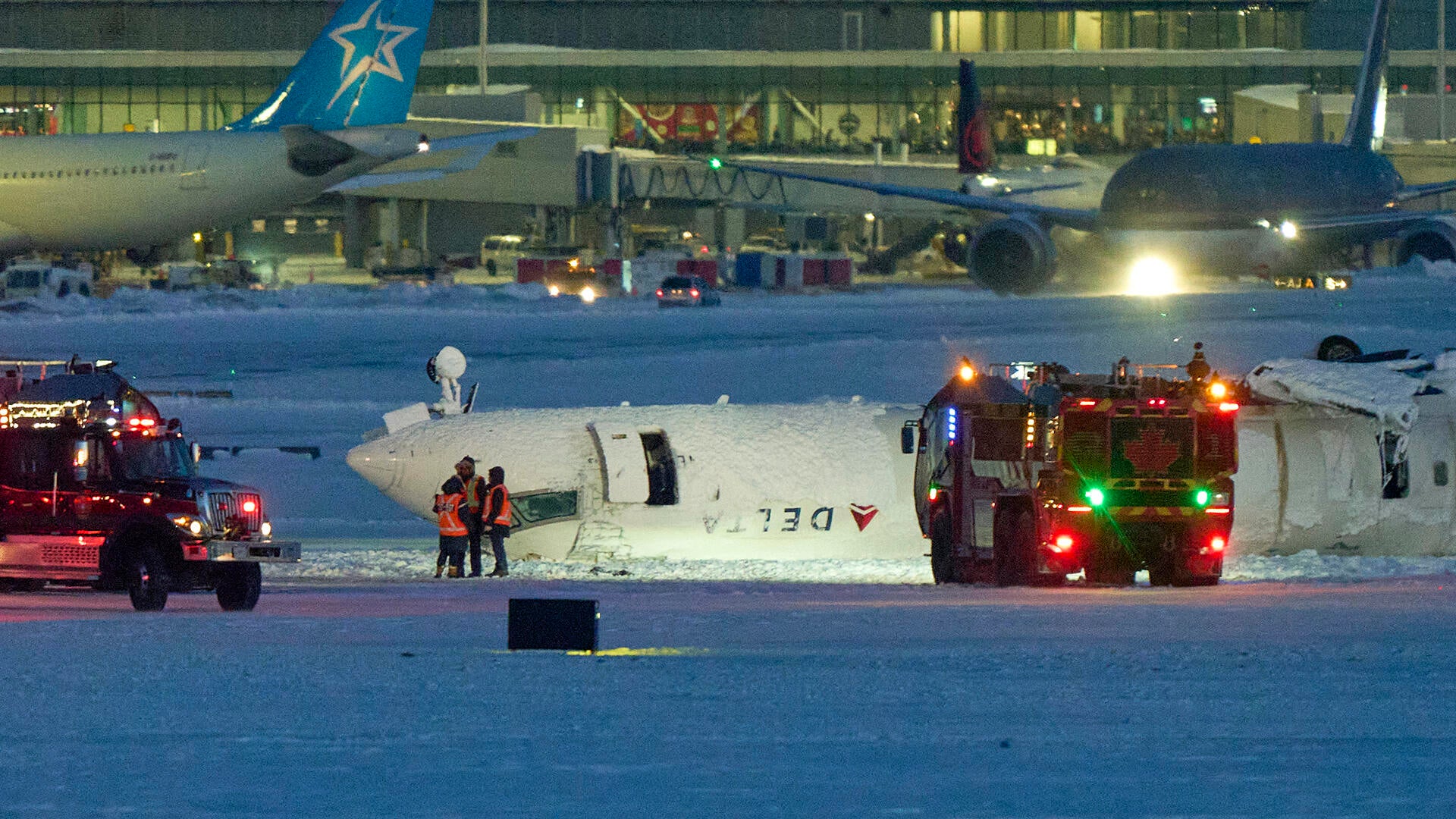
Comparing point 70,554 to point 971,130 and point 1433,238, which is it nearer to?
point 1433,238

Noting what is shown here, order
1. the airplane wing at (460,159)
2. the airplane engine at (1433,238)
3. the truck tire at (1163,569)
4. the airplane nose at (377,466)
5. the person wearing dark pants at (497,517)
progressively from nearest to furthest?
the truck tire at (1163,569) < the person wearing dark pants at (497,517) < the airplane nose at (377,466) < the airplane wing at (460,159) < the airplane engine at (1433,238)

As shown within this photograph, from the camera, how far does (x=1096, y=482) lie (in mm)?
22906

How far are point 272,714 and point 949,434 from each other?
40.2ft

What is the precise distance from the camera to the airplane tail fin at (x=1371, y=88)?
69812mm

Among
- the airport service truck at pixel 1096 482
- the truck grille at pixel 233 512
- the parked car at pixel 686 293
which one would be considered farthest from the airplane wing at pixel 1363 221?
the truck grille at pixel 233 512

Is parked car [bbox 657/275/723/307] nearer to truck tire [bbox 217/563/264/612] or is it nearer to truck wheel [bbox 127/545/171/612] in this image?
truck tire [bbox 217/563/264/612]

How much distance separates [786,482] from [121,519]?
9.39 meters

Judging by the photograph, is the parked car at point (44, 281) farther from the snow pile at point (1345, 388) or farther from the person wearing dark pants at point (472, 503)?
the snow pile at point (1345, 388)

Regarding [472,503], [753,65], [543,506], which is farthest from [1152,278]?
[753,65]

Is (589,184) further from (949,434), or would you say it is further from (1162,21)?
(949,434)

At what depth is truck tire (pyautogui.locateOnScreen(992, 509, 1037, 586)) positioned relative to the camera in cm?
2350

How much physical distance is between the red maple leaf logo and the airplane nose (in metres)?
9.56

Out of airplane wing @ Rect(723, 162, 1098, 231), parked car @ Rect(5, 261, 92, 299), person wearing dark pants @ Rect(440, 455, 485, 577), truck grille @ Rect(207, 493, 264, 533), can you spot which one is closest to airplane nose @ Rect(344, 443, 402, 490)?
person wearing dark pants @ Rect(440, 455, 485, 577)

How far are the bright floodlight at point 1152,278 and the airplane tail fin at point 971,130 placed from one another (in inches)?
640
